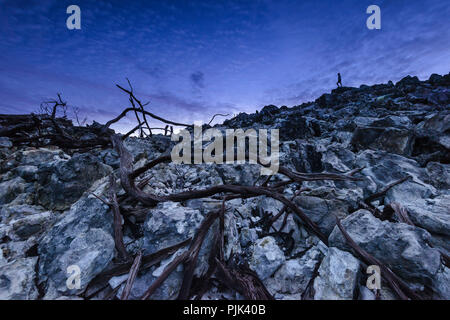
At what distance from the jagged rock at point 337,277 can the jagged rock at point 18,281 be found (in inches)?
83.4

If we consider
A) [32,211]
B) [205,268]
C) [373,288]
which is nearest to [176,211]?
[205,268]

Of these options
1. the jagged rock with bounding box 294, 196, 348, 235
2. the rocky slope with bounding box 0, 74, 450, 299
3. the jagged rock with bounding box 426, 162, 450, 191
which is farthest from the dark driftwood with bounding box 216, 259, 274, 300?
the jagged rock with bounding box 426, 162, 450, 191

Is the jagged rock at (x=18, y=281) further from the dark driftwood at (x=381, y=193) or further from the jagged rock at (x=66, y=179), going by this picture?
the dark driftwood at (x=381, y=193)

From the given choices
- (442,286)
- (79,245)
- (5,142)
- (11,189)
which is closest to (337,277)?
(442,286)

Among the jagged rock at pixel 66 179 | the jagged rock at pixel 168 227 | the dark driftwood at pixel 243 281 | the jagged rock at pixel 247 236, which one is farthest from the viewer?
the jagged rock at pixel 66 179

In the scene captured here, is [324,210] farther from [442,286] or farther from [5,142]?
[5,142]

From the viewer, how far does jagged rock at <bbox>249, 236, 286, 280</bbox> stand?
1400 millimetres

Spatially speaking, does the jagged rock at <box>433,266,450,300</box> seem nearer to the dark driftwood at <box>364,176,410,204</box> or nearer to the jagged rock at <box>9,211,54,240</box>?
the dark driftwood at <box>364,176,410,204</box>

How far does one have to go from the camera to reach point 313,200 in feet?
6.19

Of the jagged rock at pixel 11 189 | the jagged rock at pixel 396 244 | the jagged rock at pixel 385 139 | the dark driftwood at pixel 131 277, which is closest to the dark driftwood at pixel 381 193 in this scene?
the jagged rock at pixel 396 244

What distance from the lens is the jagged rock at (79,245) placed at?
1.31m

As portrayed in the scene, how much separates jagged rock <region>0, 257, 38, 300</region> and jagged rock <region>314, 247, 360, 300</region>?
212cm
